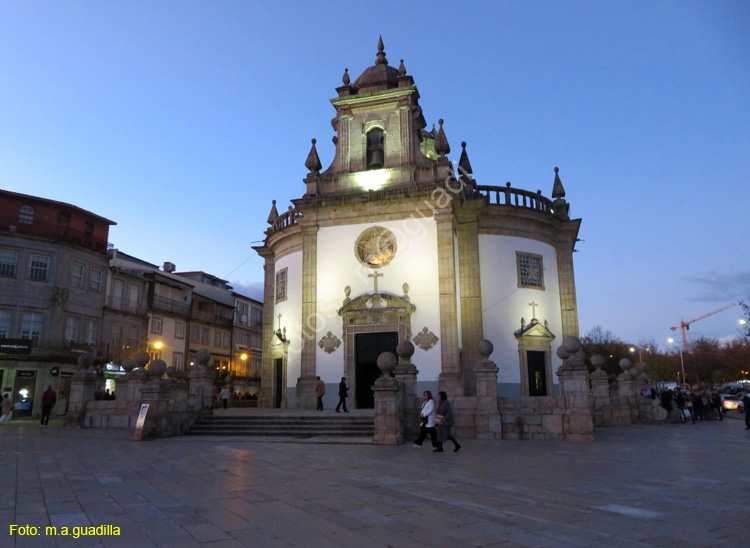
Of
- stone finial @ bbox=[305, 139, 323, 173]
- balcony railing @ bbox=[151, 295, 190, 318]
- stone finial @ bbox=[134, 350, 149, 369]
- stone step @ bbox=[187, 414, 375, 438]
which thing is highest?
stone finial @ bbox=[305, 139, 323, 173]

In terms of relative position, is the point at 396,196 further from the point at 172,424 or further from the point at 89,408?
the point at 89,408

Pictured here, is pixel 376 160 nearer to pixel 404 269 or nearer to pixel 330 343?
pixel 404 269

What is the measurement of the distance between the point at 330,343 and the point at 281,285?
578 cm

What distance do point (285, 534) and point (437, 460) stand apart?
20.8 feet

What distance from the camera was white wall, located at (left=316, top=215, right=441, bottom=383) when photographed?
875 inches

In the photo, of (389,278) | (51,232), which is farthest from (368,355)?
(51,232)

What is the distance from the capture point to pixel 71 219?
34.7 m

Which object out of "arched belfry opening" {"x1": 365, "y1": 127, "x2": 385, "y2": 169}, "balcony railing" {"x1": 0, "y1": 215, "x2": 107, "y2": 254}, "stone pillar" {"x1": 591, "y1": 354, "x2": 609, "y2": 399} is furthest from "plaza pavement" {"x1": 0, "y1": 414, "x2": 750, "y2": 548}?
"balcony railing" {"x1": 0, "y1": 215, "x2": 107, "y2": 254}

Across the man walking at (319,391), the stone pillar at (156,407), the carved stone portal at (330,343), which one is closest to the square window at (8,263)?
the stone pillar at (156,407)

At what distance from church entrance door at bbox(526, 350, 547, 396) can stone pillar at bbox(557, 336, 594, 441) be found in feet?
28.3

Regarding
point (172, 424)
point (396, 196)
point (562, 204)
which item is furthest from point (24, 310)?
point (562, 204)

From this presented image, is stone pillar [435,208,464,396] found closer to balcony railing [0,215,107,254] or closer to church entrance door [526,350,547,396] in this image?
church entrance door [526,350,547,396]

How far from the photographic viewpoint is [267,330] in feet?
93.8

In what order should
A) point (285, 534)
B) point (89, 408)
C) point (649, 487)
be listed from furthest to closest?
1. point (89, 408)
2. point (649, 487)
3. point (285, 534)
